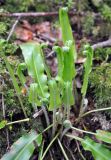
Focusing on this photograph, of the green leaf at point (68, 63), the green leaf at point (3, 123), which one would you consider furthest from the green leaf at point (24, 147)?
the green leaf at point (68, 63)

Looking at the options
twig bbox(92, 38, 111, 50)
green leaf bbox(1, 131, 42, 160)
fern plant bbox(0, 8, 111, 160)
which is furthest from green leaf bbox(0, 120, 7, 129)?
twig bbox(92, 38, 111, 50)

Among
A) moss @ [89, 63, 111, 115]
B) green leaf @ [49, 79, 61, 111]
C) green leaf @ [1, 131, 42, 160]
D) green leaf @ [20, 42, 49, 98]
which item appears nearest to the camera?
Result: green leaf @ [49, 79, 61, 111]

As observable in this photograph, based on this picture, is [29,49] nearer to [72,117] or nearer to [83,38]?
[72,117]

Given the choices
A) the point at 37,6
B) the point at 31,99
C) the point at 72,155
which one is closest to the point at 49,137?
the point at 72,155

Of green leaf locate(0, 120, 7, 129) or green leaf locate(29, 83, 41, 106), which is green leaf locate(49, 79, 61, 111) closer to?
green leaf locate(29, 83, 41, 106)

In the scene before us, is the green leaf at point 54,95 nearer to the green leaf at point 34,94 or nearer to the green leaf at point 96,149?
the green leaf at point 34,94

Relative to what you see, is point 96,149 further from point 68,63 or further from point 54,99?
point 68,63

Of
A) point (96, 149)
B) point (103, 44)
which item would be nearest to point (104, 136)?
point (96, 149)
